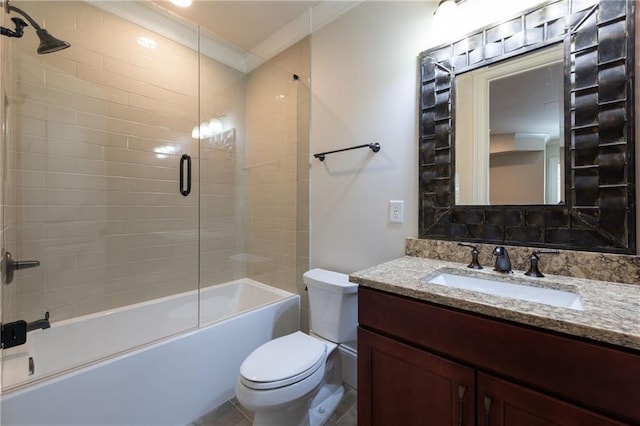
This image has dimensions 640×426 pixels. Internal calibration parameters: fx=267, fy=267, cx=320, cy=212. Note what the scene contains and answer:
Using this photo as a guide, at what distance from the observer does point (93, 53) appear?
5.65 feet

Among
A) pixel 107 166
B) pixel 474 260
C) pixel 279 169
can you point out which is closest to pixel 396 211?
pixel 474 260

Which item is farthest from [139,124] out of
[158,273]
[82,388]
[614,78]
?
[614,78]

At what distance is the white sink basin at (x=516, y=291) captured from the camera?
0.88m

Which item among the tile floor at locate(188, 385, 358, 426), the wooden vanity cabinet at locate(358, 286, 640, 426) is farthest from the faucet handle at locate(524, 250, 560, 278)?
the tile floor at locate(188, 385, 358, 426)

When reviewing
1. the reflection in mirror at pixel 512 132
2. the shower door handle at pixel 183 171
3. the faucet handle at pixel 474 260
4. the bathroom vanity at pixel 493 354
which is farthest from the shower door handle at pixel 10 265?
the reflection in mirror at pixel 512 132

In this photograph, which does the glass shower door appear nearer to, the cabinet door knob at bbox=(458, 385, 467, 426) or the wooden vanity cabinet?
the wooden vanity cabinet

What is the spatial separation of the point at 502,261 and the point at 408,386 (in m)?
0.61

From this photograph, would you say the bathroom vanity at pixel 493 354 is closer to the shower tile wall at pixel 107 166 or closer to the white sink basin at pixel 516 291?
the white sink basin at pixel 516 291

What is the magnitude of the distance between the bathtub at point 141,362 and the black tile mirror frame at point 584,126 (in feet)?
4.67

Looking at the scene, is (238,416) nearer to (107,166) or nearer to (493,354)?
(493,354)

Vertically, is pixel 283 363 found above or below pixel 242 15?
below

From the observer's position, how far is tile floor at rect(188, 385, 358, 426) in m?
1.39

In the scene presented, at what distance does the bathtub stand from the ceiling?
2070 mm

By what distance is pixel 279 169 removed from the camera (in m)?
2.24
